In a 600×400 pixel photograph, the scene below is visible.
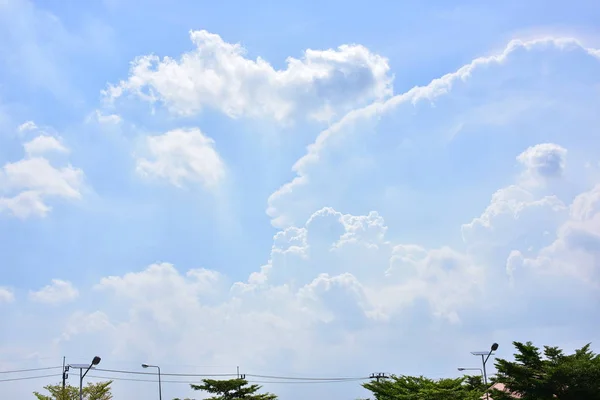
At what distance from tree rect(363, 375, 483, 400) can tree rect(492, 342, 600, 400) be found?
264 cm

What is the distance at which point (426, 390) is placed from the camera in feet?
161

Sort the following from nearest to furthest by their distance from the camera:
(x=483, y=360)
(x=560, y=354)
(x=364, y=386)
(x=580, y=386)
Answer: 1. (x=580, y=386)
2. (x=560, y=354)
3. (x=483, y=360)
4. (x=364, y=386)

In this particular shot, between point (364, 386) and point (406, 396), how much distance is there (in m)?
15.1

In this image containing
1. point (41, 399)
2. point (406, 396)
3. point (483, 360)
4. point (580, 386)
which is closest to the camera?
point (580, 386)

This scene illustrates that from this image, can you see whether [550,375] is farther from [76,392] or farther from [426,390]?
[76,392]

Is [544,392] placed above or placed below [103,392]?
below

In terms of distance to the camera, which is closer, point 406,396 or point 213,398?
point 406,396

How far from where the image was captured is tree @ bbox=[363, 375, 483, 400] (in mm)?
48500

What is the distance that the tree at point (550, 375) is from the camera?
42.1 meters

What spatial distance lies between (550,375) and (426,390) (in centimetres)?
1000

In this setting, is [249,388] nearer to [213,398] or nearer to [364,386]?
[213,398]

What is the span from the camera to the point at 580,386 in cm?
4206

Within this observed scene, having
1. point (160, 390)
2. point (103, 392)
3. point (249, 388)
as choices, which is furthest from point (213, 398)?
point (160, 390)

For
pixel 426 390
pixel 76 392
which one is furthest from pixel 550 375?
pixel 76 392
